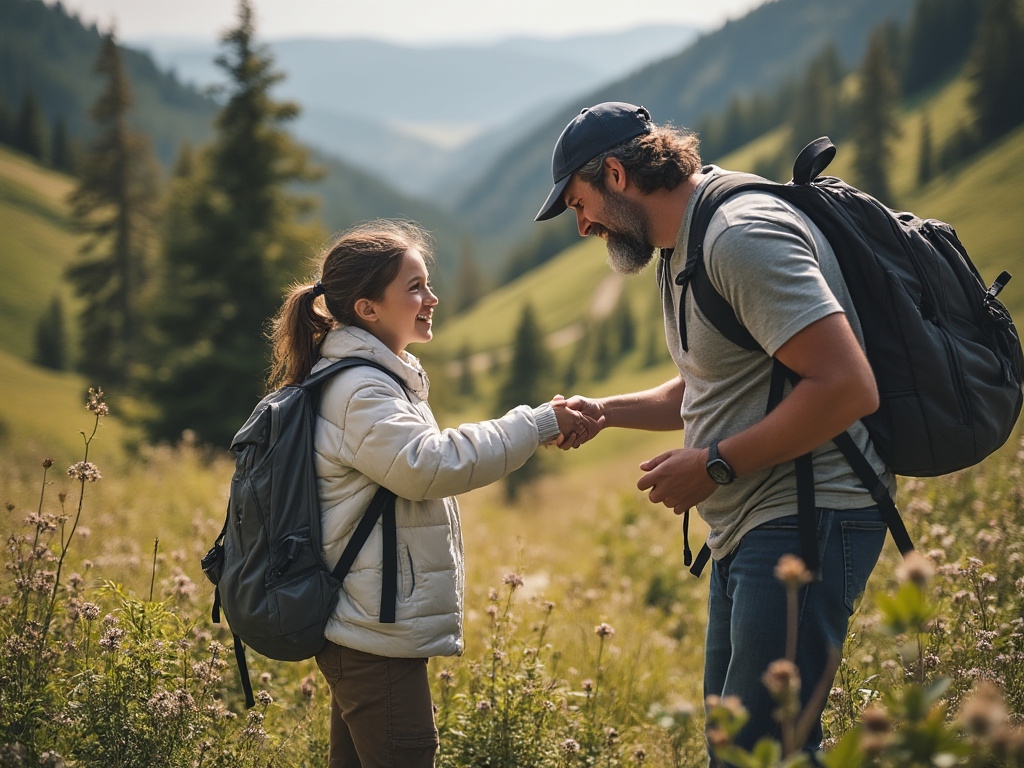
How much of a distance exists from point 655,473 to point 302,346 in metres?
1.71

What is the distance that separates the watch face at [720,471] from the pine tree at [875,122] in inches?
3257

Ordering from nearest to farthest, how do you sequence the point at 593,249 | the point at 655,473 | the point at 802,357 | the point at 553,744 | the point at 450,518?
the point at 802,357 → the point at 655,473 → the point at 450,518 → the point at 553,744 → the point at 593,249

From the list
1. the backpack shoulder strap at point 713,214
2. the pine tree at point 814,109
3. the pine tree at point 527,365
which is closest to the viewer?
the backpack shoulder strap at point 713,214

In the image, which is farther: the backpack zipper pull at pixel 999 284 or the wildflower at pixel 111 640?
the wildflower at pixel 111 640

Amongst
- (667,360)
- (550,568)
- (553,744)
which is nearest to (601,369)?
(667,360)

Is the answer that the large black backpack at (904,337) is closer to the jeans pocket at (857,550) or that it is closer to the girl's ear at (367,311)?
the jeans pocket at (857,550)

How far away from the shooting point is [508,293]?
131875 mm

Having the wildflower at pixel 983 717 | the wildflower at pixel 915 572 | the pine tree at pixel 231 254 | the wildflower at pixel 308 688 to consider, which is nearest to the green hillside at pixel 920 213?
the pine tree at pixel 231 254

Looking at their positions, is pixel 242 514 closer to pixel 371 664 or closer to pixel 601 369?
pixel 371 664

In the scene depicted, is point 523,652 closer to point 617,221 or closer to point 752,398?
point 752,398

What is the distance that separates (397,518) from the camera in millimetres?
3193

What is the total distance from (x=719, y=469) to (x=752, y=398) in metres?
0.35

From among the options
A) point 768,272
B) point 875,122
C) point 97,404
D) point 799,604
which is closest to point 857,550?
point 799,604

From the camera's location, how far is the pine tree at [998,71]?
74.6 meters
